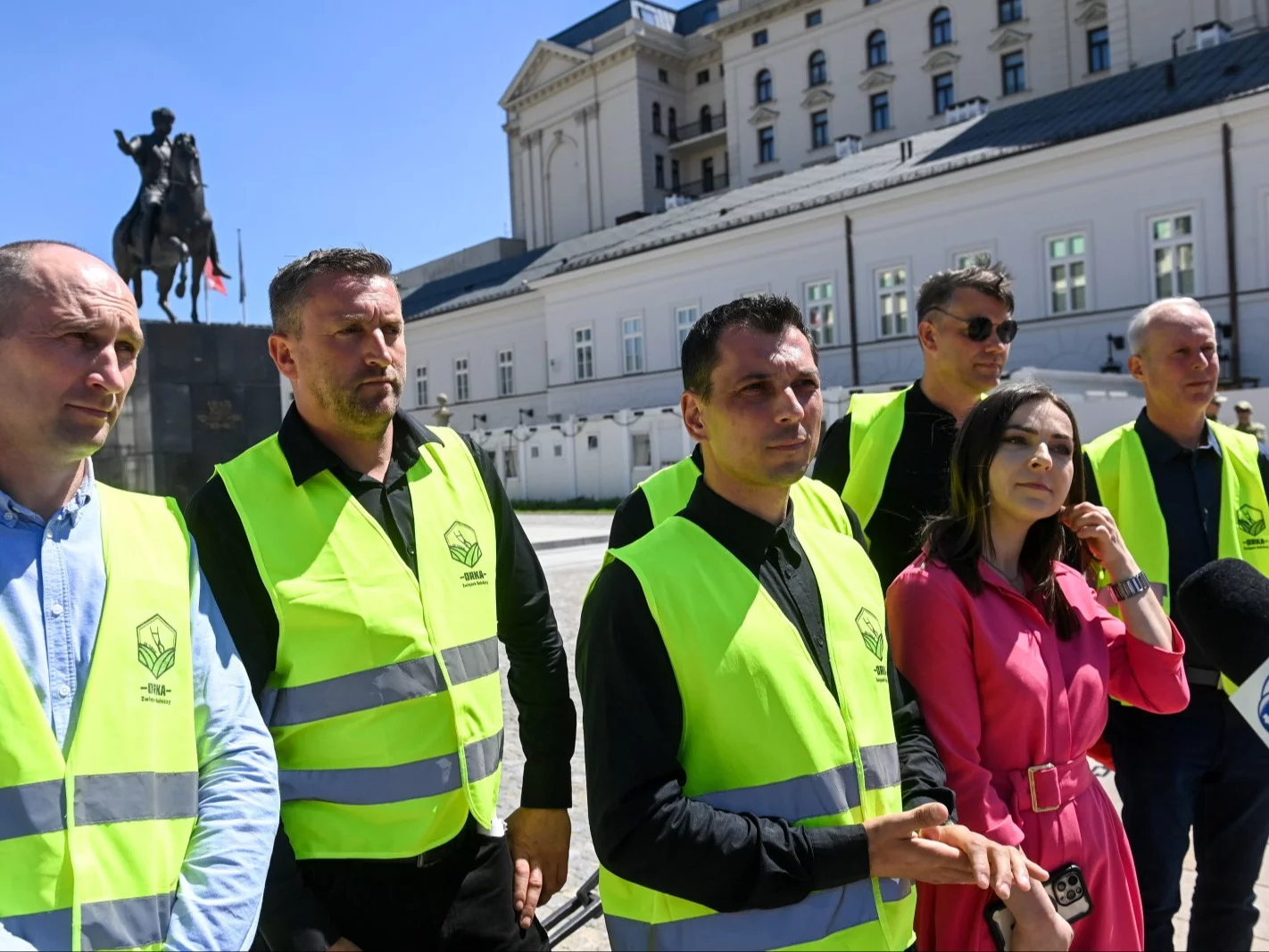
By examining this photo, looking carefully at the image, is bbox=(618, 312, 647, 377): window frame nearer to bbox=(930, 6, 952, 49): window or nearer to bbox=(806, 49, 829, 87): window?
bbox=(806, 49, 829, 87): window

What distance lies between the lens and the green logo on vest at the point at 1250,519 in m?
3.57

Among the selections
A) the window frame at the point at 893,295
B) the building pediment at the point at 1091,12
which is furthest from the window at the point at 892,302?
the building pediment at the point at 1091,12

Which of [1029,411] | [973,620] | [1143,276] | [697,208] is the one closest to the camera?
[973,620]

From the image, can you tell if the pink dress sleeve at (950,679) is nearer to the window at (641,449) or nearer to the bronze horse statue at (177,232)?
the bronze horse statue at (177,232)

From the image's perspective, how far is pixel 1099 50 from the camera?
134 ft

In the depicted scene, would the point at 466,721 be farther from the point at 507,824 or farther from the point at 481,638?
the point at 507,824

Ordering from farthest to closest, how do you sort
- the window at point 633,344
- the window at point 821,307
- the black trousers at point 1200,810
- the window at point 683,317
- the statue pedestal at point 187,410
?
the window at point 633,344 → the window at point 683,317 → the window at point 821,307 → the statue pedestal at point 187,410 → the black trousers at point 1200,810

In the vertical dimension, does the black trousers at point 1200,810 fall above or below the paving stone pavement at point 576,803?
above

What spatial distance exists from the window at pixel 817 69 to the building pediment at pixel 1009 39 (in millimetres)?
8675

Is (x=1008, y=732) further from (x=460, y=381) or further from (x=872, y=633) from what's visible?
(x=460, y=381)

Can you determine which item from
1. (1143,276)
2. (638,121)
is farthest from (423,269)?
(1143,276)

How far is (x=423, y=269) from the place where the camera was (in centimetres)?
6231

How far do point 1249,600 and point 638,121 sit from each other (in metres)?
57.4

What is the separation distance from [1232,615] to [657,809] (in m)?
0.99
